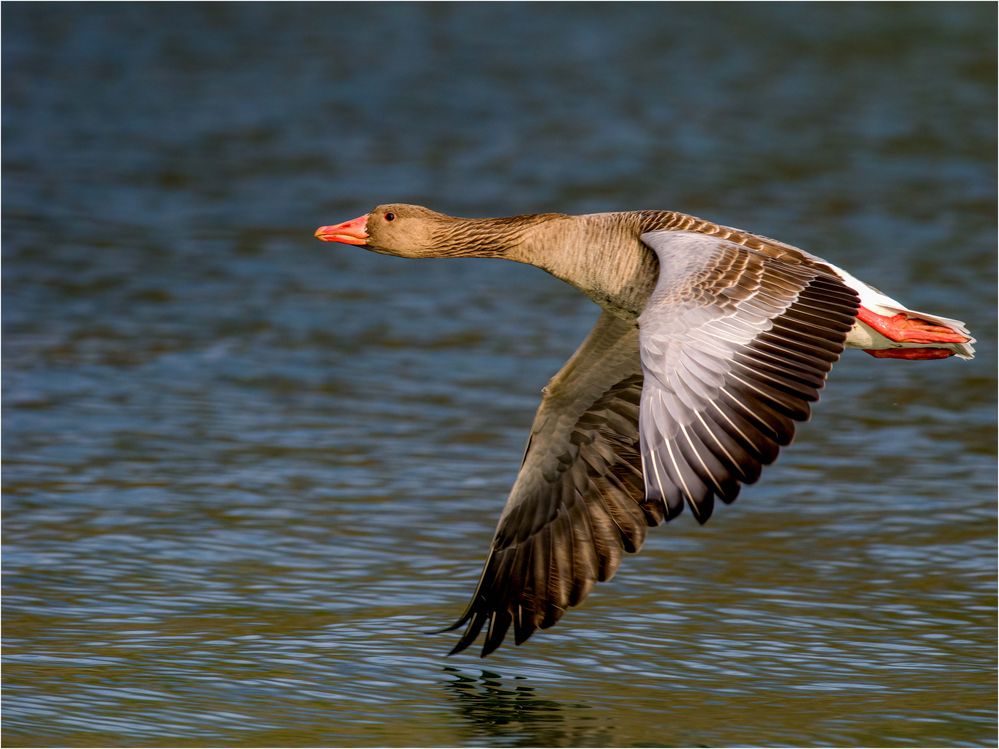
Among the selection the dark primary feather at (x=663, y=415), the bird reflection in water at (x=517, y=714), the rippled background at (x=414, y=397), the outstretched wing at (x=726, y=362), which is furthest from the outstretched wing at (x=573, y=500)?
the outstretched wing at (x=726, y=362)

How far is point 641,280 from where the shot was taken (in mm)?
8297

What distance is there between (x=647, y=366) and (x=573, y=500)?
6.71ft

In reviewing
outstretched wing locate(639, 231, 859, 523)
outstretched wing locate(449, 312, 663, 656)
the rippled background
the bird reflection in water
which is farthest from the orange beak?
the bird reflection in water

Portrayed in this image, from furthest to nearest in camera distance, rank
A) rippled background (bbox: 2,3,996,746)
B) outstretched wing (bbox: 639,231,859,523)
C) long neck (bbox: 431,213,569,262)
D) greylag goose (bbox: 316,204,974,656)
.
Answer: long neck (bbox: 431,213,569,262), rippled background (bbox: 2,3,996,746), greylag goose (bbox: 316,204,974,656), outstretched wing (bbox: 639,231,859,523)

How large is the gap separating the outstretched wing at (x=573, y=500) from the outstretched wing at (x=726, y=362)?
3.90 feet

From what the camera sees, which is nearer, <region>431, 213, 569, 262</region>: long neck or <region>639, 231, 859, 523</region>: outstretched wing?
<region>639, 231, 859, 523</region>: outstretched wing

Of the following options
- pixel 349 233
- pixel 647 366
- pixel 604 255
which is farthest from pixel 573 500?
pixel 647 366

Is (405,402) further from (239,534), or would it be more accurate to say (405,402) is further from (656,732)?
(656,732)

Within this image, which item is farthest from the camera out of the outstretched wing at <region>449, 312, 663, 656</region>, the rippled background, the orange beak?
the orange beak

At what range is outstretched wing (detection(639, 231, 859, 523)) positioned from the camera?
6.68m

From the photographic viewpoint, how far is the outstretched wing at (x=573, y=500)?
855 cm

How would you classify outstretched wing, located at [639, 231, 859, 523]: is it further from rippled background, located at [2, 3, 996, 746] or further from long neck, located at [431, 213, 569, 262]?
rippled background, located at [2, 3, 996, 746]

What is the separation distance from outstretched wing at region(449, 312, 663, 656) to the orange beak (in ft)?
4.17

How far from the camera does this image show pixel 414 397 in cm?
1297
